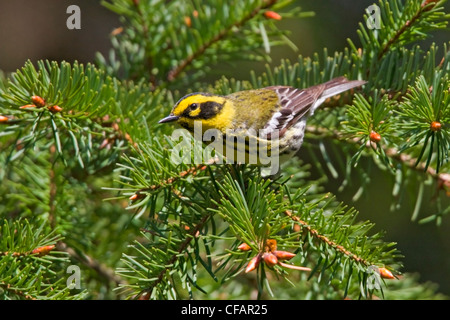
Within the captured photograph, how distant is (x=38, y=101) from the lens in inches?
59.9

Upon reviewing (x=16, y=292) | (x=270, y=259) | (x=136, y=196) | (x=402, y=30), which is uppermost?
(x=402, y=30)

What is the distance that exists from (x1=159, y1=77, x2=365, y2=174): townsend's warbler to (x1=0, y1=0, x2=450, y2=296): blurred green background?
94cm

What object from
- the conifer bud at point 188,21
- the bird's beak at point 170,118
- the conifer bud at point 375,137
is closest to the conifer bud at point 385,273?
the conifer bud at point 375,137

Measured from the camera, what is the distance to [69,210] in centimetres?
180

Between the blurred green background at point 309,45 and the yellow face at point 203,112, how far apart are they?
1.16 meters

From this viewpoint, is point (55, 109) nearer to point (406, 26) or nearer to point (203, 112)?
point (203, 112)

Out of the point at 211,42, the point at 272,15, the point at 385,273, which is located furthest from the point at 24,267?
the point at 272,15

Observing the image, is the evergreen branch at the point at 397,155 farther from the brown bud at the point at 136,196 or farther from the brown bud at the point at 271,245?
the brown bud at the point at 136,196

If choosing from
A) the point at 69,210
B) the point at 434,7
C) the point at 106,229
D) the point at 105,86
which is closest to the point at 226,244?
the point at 106,229

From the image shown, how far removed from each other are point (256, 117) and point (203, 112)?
290 millimetres

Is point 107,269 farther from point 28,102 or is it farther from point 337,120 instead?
point 337,120

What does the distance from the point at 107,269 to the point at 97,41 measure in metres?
1.99

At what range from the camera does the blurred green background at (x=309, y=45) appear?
2.80 m

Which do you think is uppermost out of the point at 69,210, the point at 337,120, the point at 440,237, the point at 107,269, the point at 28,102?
the point at 28,102
